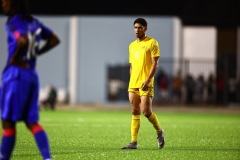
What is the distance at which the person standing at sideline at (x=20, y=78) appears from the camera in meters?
8.27

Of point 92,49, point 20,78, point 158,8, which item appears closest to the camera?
point 20,78

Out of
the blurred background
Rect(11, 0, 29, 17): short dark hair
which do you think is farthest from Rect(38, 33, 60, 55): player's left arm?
the blurred background

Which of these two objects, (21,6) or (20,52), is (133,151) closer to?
(20,52)

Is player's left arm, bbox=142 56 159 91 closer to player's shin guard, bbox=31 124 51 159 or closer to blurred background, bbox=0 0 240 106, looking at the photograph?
player's shin guard, bbox=31 124 51 159

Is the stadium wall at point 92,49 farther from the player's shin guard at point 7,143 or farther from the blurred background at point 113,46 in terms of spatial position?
the player's shin guard at point 7,143

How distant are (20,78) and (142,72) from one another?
4.21m

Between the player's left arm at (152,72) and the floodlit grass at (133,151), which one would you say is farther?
the player's left arm at (152,72)

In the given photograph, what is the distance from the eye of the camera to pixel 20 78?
8320mm

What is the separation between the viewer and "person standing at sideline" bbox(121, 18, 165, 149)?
12.0 m

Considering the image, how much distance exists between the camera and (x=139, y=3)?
133ft

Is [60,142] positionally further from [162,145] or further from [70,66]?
[70,66]

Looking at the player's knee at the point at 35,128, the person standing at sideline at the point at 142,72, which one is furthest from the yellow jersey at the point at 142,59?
the player's knee at the point at 35,128

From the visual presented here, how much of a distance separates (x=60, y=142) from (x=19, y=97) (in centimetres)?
551

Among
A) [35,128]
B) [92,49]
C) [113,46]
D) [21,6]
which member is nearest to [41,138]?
[35,128]
